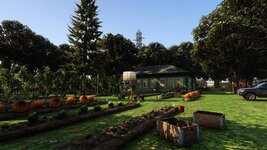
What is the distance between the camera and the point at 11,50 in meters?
46.3

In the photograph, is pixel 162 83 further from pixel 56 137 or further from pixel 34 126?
pixel 56 137

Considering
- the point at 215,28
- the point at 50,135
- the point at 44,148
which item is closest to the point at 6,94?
the point at 50,135

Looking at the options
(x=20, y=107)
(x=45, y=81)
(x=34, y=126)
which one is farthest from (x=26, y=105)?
(x=45, y=81)

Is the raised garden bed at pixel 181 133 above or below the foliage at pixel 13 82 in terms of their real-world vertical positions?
below

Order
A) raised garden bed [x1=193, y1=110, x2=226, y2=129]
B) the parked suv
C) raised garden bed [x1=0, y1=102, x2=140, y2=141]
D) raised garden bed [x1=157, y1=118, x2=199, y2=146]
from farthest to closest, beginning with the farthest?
the parked suv
raised garden bed [x1=193, y1=110, x2=226, y2=129]
raised garden bed [x1=0, y1=102, x2=140, y2=141]
raised garden bed [x1=157, y1=118, x2=199, y2=146]

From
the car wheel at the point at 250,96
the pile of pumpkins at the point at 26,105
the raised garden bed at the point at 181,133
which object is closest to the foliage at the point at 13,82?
the pile of pumpkins at the point at 26,105

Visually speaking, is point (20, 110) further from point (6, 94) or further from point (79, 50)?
point (79, 50)

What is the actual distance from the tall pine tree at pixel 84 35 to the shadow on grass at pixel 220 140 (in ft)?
106

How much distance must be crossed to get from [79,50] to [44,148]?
34.4m

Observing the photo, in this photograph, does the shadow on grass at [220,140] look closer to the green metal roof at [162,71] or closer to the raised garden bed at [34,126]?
the raised garden bed at [34,126]

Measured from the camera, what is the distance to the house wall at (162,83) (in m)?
40.2

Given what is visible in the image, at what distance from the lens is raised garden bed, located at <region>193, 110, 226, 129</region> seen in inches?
368

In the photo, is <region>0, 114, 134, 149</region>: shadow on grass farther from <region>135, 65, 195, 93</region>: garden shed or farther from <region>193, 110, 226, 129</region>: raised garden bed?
<region>135, 65, 195, 93</region>: garden shed

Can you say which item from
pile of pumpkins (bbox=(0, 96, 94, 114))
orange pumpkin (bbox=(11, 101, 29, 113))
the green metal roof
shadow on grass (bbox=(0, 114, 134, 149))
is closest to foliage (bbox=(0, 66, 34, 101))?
pile of pumpkins (bbox=(0, 96, 94, 114))
